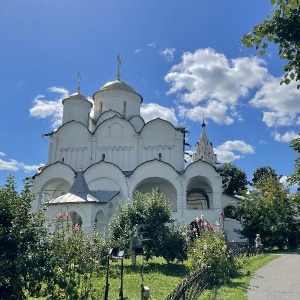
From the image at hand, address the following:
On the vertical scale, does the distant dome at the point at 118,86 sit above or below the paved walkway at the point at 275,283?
above

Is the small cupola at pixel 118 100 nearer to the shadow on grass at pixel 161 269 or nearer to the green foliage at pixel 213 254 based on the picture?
the shadow on grass at pixel 161 269

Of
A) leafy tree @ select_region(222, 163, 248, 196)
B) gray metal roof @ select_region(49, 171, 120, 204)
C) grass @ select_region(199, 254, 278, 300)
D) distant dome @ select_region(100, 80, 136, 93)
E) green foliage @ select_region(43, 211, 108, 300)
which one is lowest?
grass @ select_region(199, 254, 278, 300)

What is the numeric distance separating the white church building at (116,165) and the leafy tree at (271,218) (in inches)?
82.6

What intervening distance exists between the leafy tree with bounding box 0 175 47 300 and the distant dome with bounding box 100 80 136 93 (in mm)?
25086

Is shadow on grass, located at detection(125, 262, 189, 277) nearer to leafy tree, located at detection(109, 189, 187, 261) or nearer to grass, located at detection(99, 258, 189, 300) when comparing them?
grass, located at detection(99, 258, 189, 300)

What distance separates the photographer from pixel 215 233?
9891 mm

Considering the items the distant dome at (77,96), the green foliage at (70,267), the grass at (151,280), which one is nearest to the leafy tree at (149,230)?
the grass at (151,280)

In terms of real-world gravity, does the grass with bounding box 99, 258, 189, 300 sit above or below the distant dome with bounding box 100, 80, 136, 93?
below

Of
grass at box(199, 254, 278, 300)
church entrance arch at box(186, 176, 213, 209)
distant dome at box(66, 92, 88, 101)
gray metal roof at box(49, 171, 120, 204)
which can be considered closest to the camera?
grass at box(199, 254, 278, 300)

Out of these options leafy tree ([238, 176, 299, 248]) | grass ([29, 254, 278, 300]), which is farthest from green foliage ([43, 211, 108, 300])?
leafy tree ([238, 176, 299, 248])

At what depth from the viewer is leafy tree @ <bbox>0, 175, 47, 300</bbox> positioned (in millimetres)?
4488

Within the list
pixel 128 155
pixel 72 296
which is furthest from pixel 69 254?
pixel 128 155

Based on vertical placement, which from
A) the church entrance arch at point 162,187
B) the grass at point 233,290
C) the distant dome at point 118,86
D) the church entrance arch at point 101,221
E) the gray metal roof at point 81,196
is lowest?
the grass at point 233,290

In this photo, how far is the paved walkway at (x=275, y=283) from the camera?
282 inches
